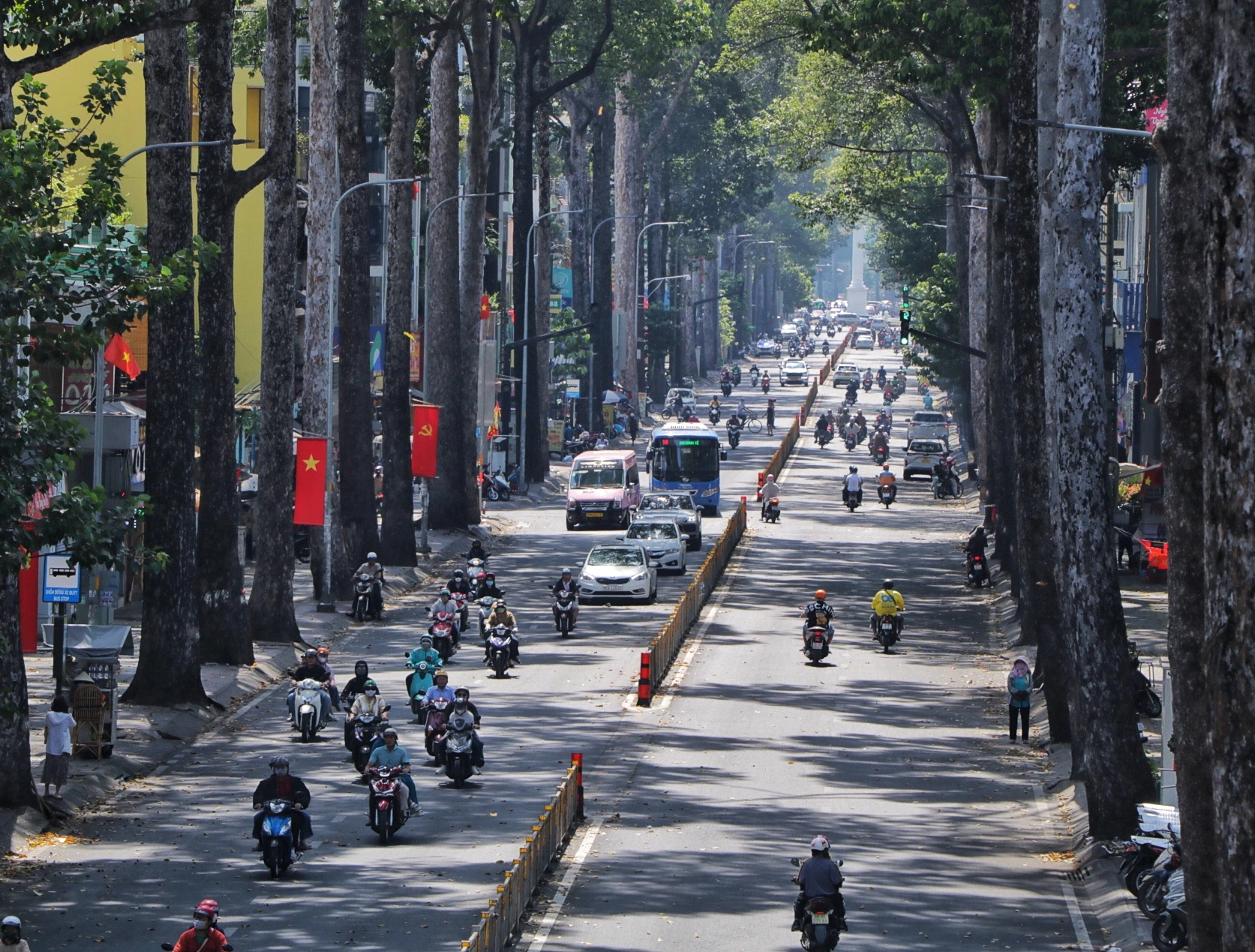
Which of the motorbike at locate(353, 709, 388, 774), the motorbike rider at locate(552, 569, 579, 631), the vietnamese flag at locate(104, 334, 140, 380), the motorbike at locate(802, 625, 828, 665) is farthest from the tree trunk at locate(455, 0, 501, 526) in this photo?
the motorbike at locate(353, 709, 388, 774)

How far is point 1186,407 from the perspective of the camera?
1399cm

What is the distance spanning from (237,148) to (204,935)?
48.6 m

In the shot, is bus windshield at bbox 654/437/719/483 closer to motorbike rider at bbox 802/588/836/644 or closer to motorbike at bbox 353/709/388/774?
motorbike rider at bbox 802/588/836/644

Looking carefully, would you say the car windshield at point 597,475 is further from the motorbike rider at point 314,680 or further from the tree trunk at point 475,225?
the motorbike rider at point 314,680

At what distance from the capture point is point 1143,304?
5872cm

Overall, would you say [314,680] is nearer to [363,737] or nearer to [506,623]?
[363,737]

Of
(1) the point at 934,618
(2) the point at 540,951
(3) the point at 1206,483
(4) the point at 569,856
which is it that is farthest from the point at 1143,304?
(3) the point at 1206,483

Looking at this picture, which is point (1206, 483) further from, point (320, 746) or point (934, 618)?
point (934, 618)

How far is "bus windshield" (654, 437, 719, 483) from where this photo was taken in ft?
206

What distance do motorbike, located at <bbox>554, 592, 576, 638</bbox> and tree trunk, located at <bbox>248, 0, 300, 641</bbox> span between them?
17.4 ft

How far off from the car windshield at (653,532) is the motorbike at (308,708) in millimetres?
21857

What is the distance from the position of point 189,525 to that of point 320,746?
387 cm

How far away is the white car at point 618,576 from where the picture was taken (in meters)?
44.8

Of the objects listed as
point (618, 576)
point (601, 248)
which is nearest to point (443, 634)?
point (618, 576)
